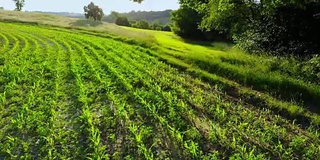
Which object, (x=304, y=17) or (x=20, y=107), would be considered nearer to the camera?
(x=20, y=107)

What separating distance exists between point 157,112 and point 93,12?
10308 cm

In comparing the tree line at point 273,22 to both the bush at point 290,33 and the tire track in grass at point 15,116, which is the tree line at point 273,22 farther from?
the tire track in grass at point 15,116

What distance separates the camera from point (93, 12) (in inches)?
4252

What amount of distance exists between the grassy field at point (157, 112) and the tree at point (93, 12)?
93945 millimetres

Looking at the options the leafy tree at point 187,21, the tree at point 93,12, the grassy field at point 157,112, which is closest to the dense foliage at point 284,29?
the grassy field at point 157,112

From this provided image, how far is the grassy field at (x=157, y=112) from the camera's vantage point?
7.04m

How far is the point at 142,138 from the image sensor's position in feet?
24.6

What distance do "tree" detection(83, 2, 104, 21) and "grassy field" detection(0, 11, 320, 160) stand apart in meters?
93.9

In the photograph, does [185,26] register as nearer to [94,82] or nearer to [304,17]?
[304,17]

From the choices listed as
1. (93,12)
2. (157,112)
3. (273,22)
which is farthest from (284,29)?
(93,12)

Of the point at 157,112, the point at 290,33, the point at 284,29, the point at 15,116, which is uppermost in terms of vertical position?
the point at 284,29

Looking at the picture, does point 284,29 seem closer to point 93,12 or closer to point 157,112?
point 157,112

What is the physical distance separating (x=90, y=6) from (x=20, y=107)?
4060 inches

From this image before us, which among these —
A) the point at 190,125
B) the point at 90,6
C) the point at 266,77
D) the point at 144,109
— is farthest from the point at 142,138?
the point at 90,6
